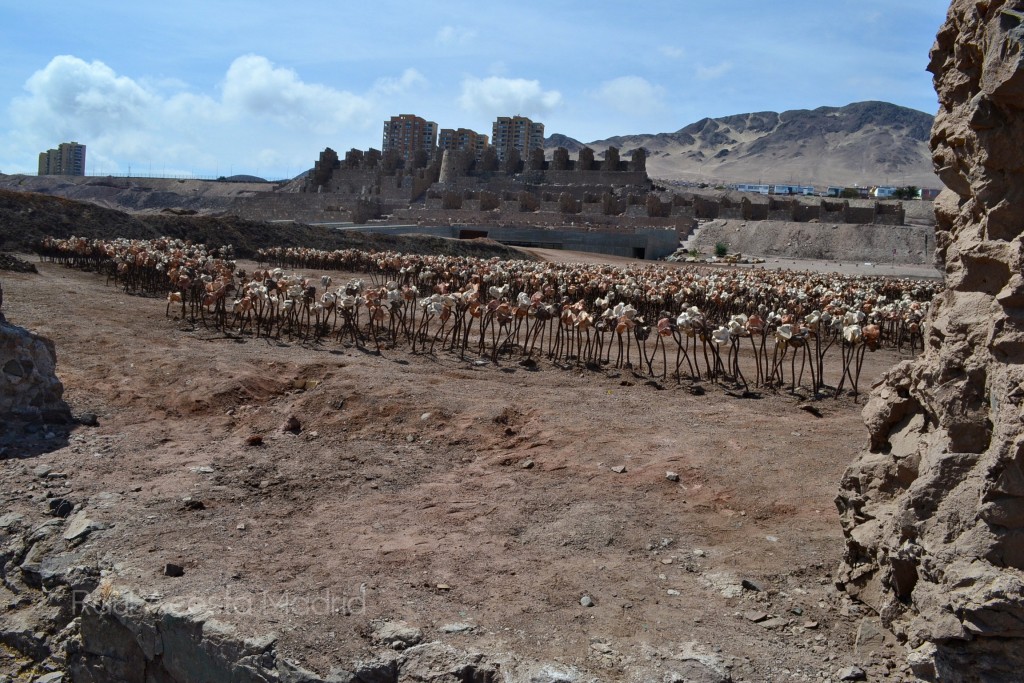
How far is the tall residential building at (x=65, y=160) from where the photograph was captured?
12162 centimetres

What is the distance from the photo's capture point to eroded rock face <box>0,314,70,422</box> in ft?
21.8

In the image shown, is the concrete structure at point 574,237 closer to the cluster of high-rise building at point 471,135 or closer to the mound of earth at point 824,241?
the mound of earth at point 824,241

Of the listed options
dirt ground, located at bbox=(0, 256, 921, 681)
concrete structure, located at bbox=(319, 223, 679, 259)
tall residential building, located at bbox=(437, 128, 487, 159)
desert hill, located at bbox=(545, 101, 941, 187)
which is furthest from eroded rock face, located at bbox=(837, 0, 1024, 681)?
desert hill, located at bbox=(545, 101, 941, 187)

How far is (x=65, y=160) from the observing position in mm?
121625

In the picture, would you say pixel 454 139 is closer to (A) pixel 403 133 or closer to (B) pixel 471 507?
(A) pixel 403 133

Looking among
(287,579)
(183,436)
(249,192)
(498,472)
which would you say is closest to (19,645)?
(287,579)

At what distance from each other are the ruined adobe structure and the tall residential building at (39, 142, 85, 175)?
62116mm

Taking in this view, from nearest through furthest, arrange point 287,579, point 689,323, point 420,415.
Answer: point 287,579
point 420,415
point 689,323

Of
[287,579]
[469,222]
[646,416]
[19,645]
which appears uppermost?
[469,222]

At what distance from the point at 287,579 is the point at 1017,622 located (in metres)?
3.22

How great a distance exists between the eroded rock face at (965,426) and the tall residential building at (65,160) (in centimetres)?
13681

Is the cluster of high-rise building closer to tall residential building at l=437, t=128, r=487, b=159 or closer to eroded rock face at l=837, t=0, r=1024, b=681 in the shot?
tall residential building at l=437, t=128, r=487, b=159

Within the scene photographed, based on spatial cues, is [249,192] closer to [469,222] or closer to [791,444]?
[469,222]

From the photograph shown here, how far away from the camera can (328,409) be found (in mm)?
7426
